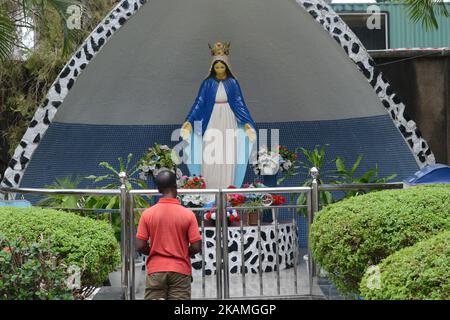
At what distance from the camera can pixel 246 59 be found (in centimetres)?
1365

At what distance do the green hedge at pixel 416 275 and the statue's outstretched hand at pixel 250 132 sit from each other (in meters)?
6.76

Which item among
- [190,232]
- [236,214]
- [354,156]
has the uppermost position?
[354,156]

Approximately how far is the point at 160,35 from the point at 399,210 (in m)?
6.57

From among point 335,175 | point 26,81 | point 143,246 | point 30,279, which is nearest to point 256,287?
point 143,246

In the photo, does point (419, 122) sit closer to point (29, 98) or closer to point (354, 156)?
point (354, 156)

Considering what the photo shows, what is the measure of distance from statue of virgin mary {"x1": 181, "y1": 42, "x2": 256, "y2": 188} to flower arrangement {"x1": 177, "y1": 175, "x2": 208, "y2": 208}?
0.40 m

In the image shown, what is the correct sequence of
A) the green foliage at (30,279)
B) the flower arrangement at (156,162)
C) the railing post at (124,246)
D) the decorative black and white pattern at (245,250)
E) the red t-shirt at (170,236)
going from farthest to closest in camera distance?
1. the flower arrangement at (156,162)
2. the decorative black and white pattern at (245,250)
3. the railing post at (124,246)
4. the red t-shirt at (170,236)
5. the green foliage at (30,279)

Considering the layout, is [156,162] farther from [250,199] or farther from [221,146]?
[250,199]

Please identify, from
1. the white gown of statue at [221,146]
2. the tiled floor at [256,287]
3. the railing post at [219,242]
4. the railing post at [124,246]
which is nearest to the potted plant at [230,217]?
the tiled floor at [256,287]

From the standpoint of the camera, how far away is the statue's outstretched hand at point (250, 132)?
12289 millimetres

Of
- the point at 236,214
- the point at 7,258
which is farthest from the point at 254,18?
A: the point at 7,258

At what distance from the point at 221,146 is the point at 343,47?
7.16ft

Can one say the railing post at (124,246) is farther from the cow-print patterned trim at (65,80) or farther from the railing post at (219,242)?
the cow-print patterned trim at (65,80)

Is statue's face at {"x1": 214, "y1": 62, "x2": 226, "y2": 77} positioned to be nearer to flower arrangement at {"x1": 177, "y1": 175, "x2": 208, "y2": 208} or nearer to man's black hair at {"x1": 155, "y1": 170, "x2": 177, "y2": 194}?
flower arrangement at {"x1": 177, "y1": 175, "x2": 208, "y2": 208}
